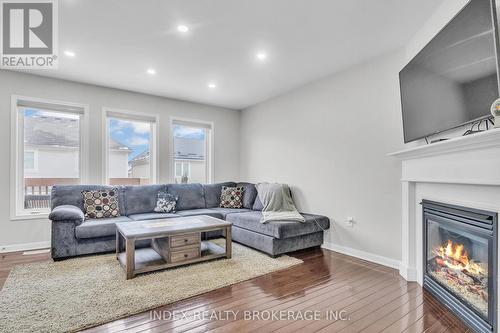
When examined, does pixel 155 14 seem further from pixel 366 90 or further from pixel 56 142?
pixel 56 142

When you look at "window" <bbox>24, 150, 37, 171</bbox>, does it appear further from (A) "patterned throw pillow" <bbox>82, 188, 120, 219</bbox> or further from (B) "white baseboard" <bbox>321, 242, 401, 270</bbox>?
(B) "white baseboard" <bbox>321, 242, 401, 270</bbox>

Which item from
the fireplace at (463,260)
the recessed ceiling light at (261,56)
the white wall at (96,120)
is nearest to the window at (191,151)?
the white wall at (96,120)

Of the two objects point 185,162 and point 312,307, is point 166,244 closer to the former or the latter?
point 312,307

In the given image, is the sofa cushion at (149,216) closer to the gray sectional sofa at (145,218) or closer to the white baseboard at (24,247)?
the gray sectional sofa at (145,218)

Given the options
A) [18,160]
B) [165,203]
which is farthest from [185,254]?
[18,160]

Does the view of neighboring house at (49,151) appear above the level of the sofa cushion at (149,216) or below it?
above

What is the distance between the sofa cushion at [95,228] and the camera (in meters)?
3.33

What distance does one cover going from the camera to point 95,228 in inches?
134

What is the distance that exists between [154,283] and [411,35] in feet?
12.0

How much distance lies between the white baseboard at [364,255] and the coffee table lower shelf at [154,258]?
156 centimetres

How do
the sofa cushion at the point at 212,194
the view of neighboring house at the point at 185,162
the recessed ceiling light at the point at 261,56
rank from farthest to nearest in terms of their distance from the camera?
the sofa cushion at the point at 212,194 → the view of neighboring house at the point at 185,162 → the recessed ceiling light at the point at 261,56

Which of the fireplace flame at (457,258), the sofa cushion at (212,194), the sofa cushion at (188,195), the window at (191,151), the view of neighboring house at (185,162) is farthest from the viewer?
the window at (191,151)

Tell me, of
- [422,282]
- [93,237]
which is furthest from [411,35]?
[93,237]

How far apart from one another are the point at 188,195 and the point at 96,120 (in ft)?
6.41
